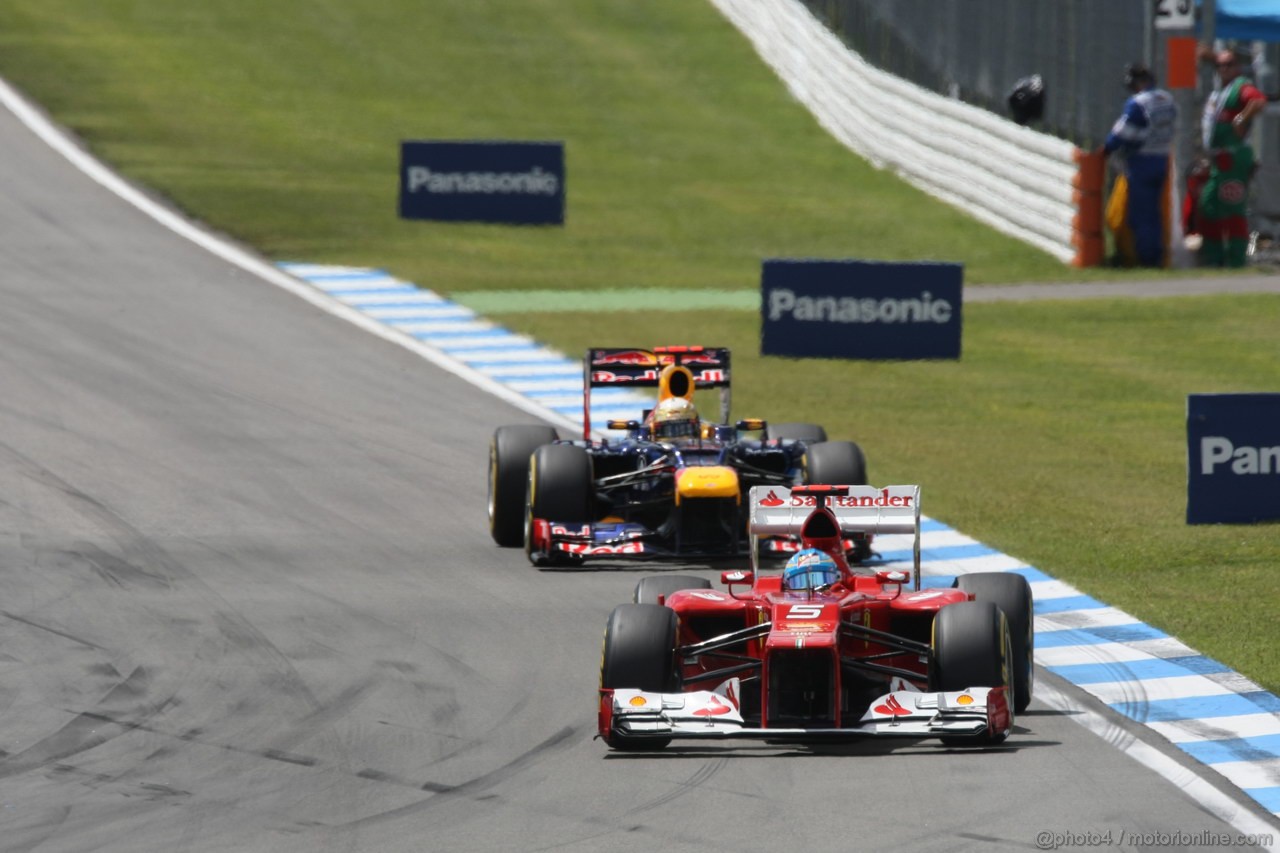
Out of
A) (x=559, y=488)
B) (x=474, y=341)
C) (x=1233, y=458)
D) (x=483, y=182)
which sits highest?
(x=483, y=182)

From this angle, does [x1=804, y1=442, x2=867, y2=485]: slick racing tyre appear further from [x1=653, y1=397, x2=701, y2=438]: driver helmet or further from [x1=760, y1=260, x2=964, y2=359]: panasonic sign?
[x1=760, y1=260, x2=964, y2=359]: panasonic sign

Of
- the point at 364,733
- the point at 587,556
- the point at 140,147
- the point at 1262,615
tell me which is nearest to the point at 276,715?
the point at 364,733

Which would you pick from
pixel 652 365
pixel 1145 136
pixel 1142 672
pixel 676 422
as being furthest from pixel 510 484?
pixel 1145 136

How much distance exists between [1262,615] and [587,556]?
4457 millimetres

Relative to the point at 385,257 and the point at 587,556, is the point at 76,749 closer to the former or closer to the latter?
the point at 587,556

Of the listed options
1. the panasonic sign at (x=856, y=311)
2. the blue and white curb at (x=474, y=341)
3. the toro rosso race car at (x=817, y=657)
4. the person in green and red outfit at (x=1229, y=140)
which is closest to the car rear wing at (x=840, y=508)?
the toro rosso race car at (x=817, y=657)

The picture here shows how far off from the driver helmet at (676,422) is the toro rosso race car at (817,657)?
404cm

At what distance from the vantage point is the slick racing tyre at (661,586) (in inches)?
471

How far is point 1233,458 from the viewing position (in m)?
16.4

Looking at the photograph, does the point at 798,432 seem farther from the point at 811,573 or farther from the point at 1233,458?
the point at 811,573

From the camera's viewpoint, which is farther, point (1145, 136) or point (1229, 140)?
point (1229, 140)

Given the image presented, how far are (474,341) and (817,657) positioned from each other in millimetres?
14918

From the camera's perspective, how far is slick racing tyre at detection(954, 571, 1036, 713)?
37.7 ft

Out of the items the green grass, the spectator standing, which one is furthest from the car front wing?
the spectator standing
